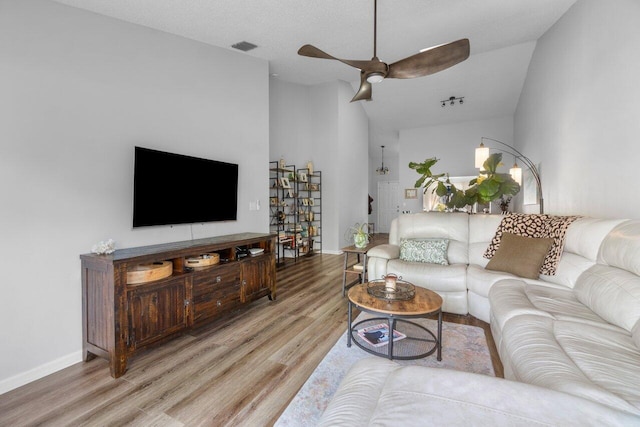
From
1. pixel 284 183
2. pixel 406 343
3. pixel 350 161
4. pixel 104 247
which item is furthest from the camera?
pixel 350 161

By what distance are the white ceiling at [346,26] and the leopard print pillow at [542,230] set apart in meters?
2.42

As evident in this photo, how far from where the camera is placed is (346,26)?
3.49 meters

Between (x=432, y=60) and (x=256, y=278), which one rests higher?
(x=432, y=60)

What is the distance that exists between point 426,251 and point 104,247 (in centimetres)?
304

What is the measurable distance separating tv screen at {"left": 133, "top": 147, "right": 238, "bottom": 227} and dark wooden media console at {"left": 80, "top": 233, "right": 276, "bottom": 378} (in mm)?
415

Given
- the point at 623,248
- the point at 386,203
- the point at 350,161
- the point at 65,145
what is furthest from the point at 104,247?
the point at 386,203

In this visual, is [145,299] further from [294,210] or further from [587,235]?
[294,210]

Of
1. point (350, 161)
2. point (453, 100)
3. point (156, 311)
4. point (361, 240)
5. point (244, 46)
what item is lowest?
point (156, 311)

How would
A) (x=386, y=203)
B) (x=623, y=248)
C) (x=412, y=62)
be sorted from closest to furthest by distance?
(x=623, y=248)
(x=412, y=62)
(x=386, y=203)

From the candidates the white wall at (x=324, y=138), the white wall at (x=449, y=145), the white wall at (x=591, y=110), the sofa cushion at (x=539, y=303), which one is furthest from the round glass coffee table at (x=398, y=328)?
the white wall at (x=449, y=145)

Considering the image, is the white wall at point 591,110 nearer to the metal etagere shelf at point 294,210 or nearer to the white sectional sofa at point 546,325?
the white sectional sofa at point 546,325

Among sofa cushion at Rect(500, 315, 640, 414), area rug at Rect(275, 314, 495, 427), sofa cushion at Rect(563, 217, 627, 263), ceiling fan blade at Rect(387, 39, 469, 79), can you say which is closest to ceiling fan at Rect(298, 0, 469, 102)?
ceiling fan blade at Rect(387, 39, 469, 79)

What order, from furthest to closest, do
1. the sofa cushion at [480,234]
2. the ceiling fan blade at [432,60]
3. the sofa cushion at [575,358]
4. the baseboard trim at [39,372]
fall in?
the sofa cushion at [480,234] → the ceiling fan blade at [432,60] → the baseboard trim at [39,372] → the sofa cushion at [575,358]

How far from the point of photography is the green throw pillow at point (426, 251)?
321cm
